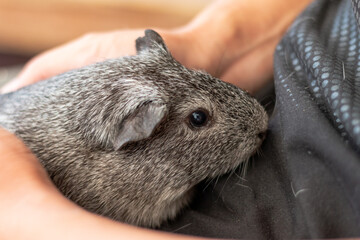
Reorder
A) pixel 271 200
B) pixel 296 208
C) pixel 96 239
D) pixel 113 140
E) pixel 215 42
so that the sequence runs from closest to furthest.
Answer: pixel 96 239 < pixel 296 208 < pixel 271 200 < pixel 113 140 < pixel 215 42

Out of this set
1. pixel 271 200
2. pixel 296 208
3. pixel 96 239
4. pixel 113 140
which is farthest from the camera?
pixel 113 140

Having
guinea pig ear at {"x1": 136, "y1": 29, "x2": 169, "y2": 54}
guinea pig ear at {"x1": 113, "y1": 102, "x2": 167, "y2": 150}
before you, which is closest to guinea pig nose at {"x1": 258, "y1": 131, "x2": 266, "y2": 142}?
guinea pig ear at {"x1": 113, "y1": 102, "x2": 167, "y2": 150}

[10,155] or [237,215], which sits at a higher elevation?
[10,155]

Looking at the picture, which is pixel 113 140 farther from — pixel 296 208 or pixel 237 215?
pixel 296 208

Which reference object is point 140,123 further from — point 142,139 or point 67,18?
point 67,18

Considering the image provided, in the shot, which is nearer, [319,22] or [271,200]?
[271,200]

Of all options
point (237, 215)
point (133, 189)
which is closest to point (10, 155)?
point (133, 189)

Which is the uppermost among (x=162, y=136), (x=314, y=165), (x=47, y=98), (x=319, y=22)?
(x=47, y=98)
